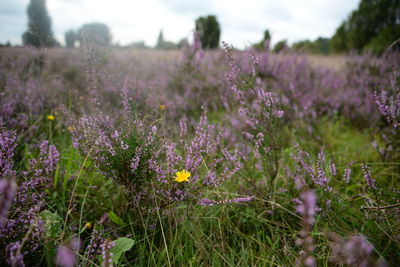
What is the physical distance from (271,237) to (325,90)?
3719 mm

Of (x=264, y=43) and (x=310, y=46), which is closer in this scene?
(x=264, y=43)

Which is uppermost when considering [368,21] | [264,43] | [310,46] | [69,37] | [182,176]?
[368,21]

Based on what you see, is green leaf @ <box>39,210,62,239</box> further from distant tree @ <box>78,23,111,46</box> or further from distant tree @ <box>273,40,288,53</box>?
distant tree @ <box>273,40,288,53</box>

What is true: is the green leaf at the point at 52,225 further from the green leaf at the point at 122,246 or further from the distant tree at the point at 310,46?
the distant tree at the point at 310,46

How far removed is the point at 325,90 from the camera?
463 cm

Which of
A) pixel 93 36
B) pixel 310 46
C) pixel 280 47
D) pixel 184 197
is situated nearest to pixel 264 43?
pixel 280 47

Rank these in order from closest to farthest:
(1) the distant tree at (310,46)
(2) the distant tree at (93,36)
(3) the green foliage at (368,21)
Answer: (2) the distant tree at (93,36)
(1) the distant tree at (310,46)
(3) the green foliage at (368,21)

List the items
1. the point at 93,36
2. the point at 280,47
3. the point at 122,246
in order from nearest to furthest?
the point at 122,246
the point at 93,36
the point at 280,47

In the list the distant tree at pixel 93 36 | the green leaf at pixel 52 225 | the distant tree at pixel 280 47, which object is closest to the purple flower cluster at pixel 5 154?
the green leaf at pixel 52 225

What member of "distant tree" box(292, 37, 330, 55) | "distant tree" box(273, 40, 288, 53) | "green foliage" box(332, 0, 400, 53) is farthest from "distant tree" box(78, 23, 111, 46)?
"green foliage" box(332, 0, 400, 53)

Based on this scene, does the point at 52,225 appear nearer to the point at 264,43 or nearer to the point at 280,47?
the point at 264,43

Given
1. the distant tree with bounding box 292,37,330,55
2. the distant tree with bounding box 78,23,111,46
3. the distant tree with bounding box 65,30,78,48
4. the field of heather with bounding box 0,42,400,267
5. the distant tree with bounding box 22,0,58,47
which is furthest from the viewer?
the distant tree with bounding box 292,37,330,55

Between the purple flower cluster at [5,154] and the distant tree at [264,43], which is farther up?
the distant tree at [264,43]

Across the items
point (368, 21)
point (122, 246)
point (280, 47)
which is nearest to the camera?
point (122, 246)
